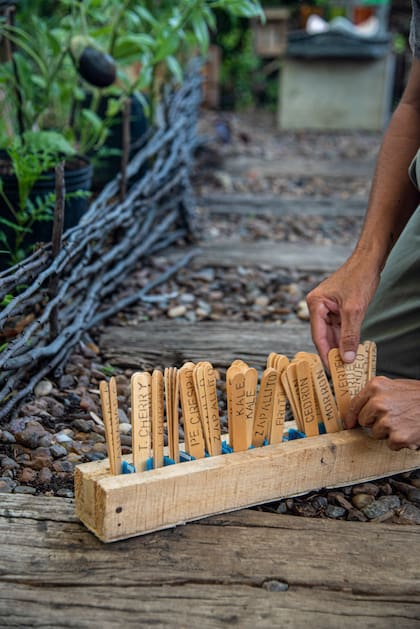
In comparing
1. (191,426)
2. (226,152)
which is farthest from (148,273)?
(226,152)

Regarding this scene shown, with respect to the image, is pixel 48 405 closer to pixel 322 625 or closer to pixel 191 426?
pixel 191 426

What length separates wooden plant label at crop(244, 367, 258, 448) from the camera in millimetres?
1522

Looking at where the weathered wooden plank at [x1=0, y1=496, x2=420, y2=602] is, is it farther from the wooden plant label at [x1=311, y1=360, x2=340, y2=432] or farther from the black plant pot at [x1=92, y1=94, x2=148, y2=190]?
the black plant pot at [x1=92, y1=94, x2=148, y2=190]

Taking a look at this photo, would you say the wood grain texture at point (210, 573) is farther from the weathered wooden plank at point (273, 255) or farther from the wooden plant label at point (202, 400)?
the weathered wooden plank at point (273, 255)

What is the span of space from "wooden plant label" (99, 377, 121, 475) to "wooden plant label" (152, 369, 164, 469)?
75mm

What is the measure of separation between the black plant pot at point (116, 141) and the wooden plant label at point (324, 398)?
238 centimetres

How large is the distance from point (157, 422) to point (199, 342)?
99 cm

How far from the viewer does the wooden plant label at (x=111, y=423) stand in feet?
4.59

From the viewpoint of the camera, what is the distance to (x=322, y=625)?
1.22 m

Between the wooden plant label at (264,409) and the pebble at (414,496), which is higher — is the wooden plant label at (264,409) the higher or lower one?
the higher one

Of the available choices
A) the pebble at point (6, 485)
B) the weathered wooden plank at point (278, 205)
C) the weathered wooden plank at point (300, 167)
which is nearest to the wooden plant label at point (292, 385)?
the pebble at point (6, 485)

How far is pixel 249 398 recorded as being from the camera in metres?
1.54

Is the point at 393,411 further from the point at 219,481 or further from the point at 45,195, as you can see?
the point at 45,195

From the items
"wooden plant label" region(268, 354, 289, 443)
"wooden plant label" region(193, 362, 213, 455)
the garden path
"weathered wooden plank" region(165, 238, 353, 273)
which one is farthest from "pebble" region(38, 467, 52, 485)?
"weathered wooden plank" region(165, 238, 353, 273)
